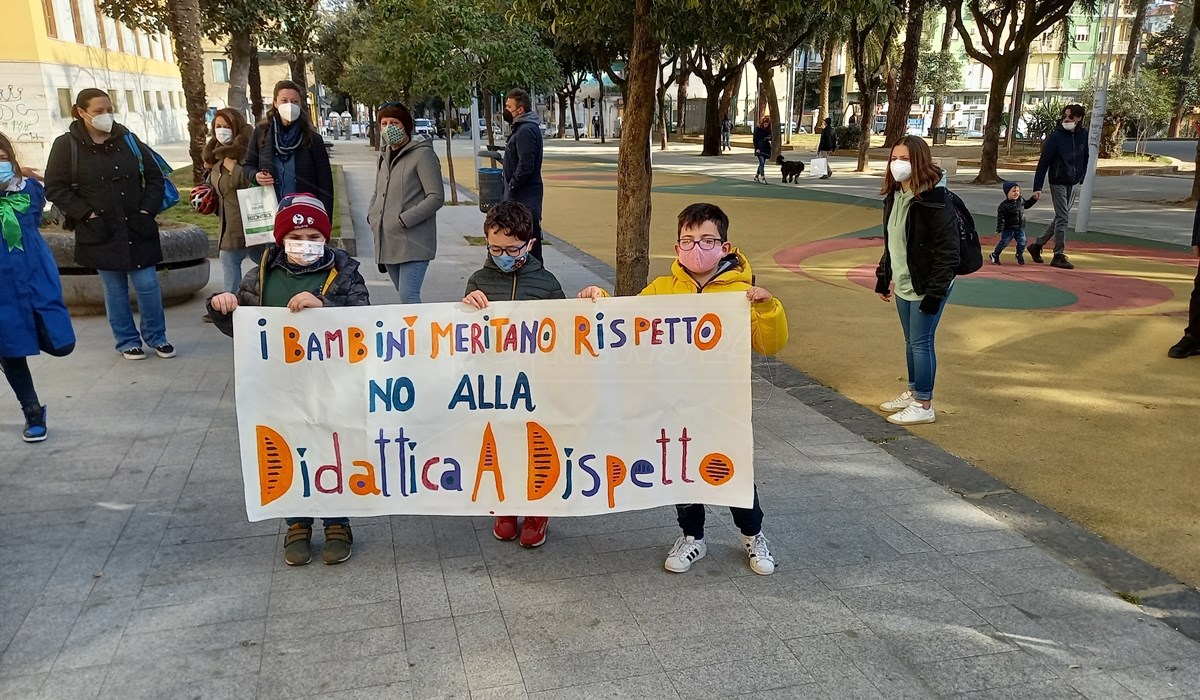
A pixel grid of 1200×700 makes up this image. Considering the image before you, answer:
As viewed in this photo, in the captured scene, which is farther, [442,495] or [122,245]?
[122,245]

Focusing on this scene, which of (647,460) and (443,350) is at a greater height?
(443,350)

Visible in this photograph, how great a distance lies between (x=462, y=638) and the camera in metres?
3.01

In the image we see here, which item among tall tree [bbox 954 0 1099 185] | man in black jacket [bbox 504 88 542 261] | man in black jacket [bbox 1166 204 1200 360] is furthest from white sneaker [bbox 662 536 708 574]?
tall tree [bbox 954 0 1099 185]

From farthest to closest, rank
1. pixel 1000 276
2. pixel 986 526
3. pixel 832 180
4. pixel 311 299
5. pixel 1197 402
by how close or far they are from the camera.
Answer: pixel 832 180 → pixel 1000 276 → pixel 1197 402 → pixel 986 526 → pixel 311 299

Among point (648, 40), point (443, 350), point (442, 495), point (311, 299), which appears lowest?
point (442, 495)

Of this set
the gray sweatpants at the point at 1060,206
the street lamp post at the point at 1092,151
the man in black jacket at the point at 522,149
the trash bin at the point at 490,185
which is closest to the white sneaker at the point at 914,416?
the man in black jacket at the point at 522,149

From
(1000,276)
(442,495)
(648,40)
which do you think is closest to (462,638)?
(442,495)

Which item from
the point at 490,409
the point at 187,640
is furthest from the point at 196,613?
the point at 490,409

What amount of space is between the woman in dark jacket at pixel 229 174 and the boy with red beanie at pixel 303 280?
3121mm

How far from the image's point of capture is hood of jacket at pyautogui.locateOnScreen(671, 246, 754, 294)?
3314 millimetres

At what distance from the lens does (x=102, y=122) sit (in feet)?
17.8

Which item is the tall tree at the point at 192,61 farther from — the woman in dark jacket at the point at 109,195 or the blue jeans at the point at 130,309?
the woman in dark jacket at the point at 109,195

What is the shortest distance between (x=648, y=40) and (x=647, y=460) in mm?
4189

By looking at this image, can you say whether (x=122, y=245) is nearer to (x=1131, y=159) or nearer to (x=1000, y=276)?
(x=1000, y=276)
